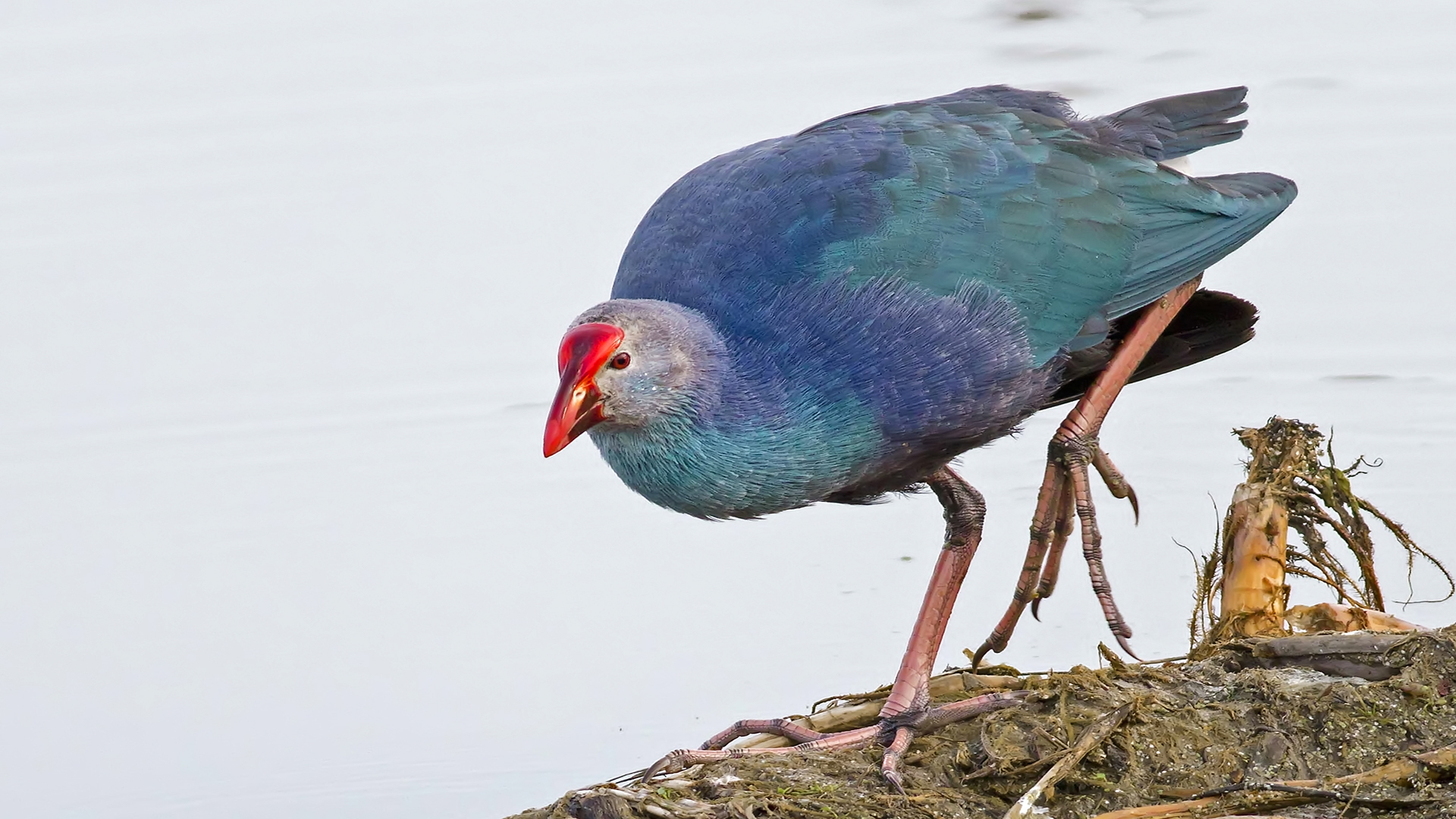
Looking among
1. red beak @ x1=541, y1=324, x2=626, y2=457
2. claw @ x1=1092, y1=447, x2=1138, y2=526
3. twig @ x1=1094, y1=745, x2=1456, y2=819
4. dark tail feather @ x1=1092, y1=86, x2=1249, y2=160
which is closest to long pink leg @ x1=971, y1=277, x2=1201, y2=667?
claw @ x1=1092, y1=447, x2=1138, y2=526

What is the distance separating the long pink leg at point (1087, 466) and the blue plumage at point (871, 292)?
0.50ft

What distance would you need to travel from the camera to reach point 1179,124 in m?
4.66

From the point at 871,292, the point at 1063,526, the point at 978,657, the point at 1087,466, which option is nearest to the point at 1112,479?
the point at 1063,526

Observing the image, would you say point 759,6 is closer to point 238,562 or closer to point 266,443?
point 266,443

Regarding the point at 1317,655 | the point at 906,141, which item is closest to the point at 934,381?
the point at 906,141

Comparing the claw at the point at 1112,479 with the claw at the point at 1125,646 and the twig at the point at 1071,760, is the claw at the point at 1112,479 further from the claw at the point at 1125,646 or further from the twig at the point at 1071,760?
the twig at the point at 1071,760

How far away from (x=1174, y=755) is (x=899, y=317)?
0.99 metres

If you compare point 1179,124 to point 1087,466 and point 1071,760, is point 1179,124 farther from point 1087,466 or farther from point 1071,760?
point 1071,760

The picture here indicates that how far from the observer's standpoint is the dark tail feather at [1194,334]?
4.61 metres

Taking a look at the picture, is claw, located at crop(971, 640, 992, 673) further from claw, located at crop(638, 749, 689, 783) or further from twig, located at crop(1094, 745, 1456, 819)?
twig, located at crop(1094, 745, 1456, 819)

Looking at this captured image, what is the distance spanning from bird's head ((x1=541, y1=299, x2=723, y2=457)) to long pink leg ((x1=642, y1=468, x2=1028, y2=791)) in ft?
2.31

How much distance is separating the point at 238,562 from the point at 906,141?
8.36ft

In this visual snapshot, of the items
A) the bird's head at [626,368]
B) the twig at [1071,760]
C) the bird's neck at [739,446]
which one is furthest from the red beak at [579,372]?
the twig at [1071,760]

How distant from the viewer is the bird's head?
3.67 metres
